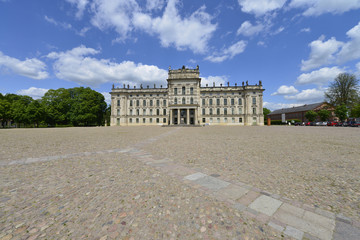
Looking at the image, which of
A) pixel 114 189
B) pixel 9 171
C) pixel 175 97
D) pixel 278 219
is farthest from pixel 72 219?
pixel 175 97

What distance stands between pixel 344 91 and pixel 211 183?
5947 centimetres

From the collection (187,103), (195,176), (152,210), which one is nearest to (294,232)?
(152,210)

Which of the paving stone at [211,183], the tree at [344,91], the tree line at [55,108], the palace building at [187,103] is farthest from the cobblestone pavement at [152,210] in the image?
the tree at [344,91]

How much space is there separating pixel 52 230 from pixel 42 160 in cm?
481

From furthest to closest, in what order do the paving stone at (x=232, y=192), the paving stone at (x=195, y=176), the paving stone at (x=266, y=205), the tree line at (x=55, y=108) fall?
the tree line at (x=55, y=108) → the paving stone at (x=195, y=176) → the paving stone at (x=232, y=192) → the paving stone at (x=266, y=205)

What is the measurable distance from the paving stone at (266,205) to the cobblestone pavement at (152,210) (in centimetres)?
1

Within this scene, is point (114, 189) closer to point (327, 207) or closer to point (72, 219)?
point (72, 219)

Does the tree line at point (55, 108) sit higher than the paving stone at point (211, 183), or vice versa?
the tree line at point (55, 108)

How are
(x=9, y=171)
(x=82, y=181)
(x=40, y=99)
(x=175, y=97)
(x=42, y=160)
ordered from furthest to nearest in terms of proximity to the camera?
(x=175, y=97), (x=40, y=99), (x=42, y=160), (x=9, y=171), (x=82, y=181)

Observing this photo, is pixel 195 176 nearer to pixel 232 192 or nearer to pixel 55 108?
pixel 232 192

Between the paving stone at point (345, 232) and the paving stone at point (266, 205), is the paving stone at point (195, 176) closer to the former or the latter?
the paving stone at point (266, 205)

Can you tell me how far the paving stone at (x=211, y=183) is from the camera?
126 inches

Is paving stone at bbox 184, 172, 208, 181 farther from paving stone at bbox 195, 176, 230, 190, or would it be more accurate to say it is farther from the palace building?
the palace building

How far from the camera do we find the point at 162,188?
3.12 m
